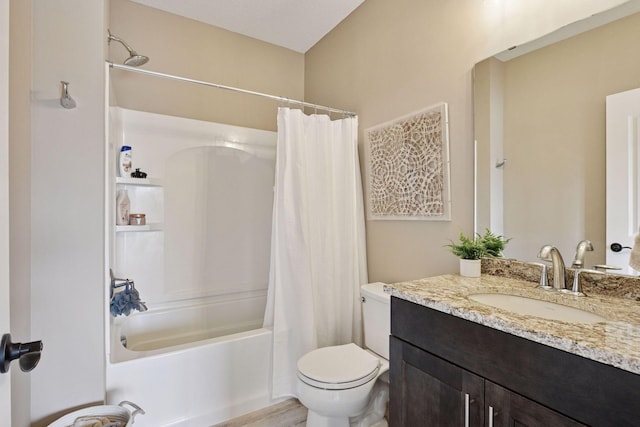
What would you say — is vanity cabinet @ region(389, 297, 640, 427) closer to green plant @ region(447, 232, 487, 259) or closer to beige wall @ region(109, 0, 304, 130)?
green plant @ region(447, 232, 487, 259)

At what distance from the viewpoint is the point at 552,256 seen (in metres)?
1.22

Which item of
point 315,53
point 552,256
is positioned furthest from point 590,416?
point 315,53

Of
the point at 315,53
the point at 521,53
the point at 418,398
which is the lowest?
the point at 418,398

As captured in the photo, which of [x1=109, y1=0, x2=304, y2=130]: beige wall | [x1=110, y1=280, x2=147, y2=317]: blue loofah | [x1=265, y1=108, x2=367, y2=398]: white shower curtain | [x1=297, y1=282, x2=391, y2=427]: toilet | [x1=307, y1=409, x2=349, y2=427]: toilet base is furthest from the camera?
[x1=109, y1=0, x2=304, y2=130]: beige wall

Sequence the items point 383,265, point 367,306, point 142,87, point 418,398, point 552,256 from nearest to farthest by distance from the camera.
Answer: point 418,398 → point 552,256 → point 367,306 → point 383,265 → point 142,87

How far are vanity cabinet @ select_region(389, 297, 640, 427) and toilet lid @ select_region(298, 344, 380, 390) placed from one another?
0.27m

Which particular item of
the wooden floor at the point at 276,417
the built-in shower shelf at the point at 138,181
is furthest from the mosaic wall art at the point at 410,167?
the built-in shower shelf at the point at 138,181

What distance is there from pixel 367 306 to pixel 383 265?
37cm

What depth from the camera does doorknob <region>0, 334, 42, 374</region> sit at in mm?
583

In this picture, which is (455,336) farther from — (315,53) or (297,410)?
(315,53)

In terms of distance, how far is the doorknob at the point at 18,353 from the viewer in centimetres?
58

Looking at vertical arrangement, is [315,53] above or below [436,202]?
above

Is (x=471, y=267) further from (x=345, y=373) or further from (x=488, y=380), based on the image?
(x=345, y=373)

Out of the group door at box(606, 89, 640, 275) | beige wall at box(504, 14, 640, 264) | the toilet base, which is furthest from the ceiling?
the toilet base
